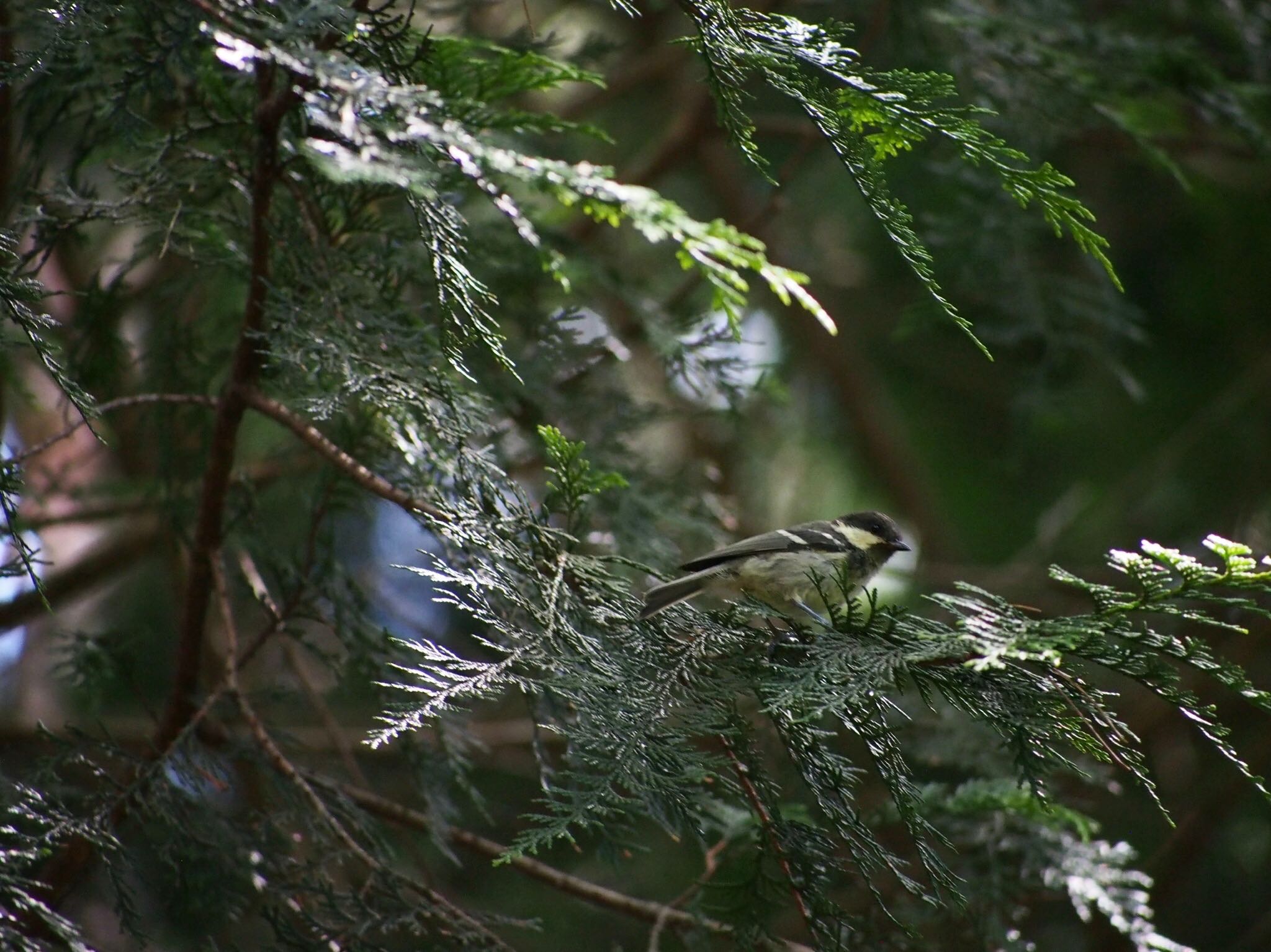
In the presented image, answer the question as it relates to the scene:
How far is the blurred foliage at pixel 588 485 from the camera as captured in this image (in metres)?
2.24

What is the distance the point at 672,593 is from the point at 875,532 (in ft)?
4.54

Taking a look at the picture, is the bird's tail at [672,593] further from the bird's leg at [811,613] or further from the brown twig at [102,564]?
the brown twig at [102,564]

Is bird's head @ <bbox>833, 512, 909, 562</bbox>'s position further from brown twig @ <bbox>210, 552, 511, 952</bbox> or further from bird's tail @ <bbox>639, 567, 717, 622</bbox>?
brown twig @ <bbox>210, 552, 511, 952</bbox>

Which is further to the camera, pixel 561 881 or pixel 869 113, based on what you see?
pixel 561 881

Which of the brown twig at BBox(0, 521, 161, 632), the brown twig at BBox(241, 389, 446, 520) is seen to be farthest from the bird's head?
the brown twig at BBox(0, 521, 161, 632)

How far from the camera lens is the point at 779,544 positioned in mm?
3561

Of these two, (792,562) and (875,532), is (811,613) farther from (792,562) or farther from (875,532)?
(875,532)

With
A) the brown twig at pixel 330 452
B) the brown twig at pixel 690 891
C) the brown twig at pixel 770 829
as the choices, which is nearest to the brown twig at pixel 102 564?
the brown twig at pixel 330 452

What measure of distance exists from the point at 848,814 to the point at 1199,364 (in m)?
5.55

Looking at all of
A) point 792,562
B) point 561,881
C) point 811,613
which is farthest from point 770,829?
point 792,562

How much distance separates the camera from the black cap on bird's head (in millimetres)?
4004

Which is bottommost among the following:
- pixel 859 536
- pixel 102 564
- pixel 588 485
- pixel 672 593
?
pixel 102 564

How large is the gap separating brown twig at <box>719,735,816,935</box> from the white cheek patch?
1.52m

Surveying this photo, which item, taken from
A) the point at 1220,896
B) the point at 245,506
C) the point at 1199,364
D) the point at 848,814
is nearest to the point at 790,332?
the point at 1199,364
